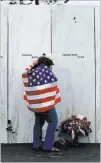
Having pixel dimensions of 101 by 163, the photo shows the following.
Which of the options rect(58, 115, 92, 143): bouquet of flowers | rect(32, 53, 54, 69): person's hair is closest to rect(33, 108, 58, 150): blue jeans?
rect(58, 115, 92, 143): bouquet of flowers

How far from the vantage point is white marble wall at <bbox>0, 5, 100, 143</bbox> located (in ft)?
23.1

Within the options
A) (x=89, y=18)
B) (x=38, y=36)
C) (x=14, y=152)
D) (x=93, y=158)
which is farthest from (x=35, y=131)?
(x=89, y=18)

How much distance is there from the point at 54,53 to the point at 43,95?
0.91 metres

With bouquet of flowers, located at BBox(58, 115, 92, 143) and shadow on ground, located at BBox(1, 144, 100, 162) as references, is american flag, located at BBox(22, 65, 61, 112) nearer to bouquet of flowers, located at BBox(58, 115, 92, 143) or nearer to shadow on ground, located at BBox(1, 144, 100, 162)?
bouquet of flowers, located at BBox(58, 115, 92, 143)

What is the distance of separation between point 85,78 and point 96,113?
61 cm

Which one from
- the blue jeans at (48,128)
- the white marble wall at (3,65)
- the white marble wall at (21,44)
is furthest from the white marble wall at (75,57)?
the white marble wall at (3,65)

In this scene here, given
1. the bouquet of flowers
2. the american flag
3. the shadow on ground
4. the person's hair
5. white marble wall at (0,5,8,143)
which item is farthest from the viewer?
white marble wall at (0,5,8,143)

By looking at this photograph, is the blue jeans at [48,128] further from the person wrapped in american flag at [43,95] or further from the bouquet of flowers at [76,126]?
the bouquet of flowers at [76,126]

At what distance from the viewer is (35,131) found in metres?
6.68

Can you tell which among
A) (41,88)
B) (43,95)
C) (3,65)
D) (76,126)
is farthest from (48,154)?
(3,65)

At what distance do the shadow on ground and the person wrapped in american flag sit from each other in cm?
21

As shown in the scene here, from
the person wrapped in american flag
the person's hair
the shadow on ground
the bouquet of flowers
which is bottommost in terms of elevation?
the shadow on ground

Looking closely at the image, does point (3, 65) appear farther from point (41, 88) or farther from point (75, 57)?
point (75, 57)

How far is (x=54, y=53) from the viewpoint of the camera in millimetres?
7070
